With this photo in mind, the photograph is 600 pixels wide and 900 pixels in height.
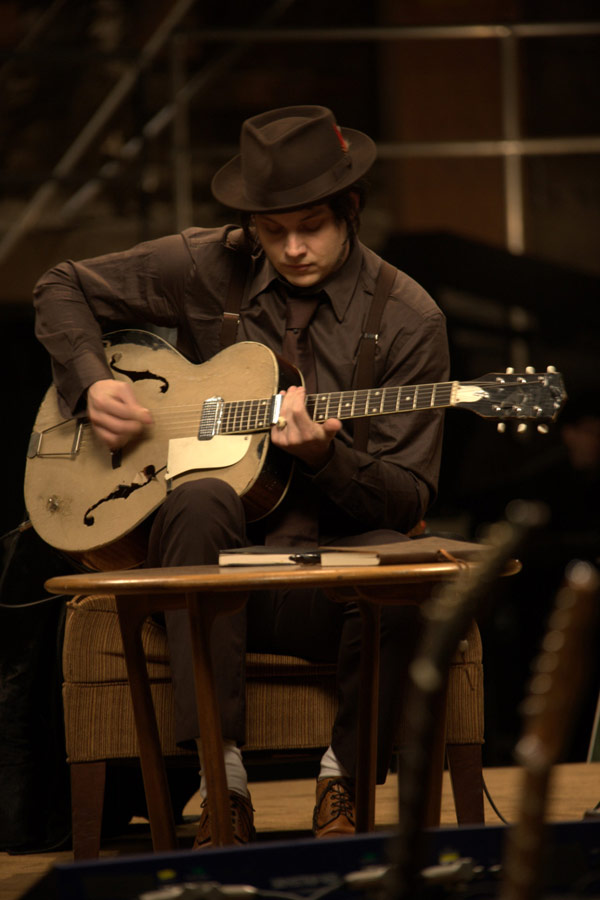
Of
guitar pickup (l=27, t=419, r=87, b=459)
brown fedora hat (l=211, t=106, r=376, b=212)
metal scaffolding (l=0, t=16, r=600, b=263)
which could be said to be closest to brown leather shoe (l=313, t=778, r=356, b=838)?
guitar pickup (l=27, t=419, r=87, b=459)

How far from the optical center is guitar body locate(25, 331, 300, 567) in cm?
231

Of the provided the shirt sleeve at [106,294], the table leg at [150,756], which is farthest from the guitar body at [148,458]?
the table leg at [150,756]

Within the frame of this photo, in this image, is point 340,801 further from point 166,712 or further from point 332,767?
point 166,712

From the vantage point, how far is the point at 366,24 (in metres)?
5.96

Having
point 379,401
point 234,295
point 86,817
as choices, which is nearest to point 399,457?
point 379,401

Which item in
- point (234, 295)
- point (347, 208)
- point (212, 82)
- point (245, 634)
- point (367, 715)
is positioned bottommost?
point (367, 715)

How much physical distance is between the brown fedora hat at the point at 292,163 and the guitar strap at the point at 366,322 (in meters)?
0.17

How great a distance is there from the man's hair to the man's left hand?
0.54m

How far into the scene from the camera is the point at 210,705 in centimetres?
175

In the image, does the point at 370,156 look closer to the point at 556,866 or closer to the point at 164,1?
the point at 556,866

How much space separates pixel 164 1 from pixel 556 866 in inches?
204

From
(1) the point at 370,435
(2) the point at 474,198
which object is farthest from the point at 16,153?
(1) the point at 370,435

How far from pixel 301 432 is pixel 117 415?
489mm

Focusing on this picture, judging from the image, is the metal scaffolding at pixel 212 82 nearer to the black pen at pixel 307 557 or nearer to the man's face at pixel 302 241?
the man's face at pixel 302 241
